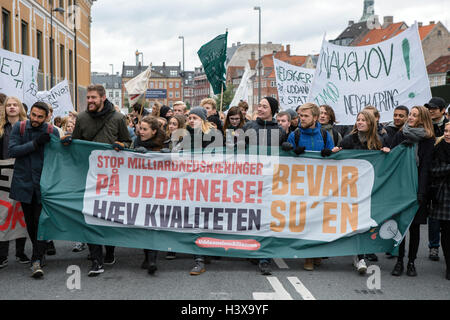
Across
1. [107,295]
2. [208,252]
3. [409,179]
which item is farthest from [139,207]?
[409,179]

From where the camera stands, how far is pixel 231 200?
6320 millimetres

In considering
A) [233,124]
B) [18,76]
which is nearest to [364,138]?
[233,124]

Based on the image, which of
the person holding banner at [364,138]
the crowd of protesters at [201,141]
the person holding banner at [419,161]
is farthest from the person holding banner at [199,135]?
the person holding banner at [419,161]

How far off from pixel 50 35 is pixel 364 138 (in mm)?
29578

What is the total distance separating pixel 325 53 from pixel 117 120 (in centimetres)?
511

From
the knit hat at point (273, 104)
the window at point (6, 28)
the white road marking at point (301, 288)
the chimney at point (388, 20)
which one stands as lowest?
the white road marking at point (301, 288)

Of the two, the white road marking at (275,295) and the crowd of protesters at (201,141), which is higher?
the crowd of protesters at (201,141)

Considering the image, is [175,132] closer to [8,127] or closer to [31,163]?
[31,163]

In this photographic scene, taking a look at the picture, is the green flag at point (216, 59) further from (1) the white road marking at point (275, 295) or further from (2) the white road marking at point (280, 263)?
(1) the white road marking at point (275, 295)

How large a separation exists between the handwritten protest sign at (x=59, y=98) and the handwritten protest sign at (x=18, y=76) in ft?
7.16

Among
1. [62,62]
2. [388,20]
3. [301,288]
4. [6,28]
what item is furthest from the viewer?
[388,20]

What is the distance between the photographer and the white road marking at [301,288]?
16.8 ft

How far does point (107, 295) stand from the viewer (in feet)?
16.9

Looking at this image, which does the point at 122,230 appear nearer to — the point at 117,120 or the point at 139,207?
the point at 139,207
